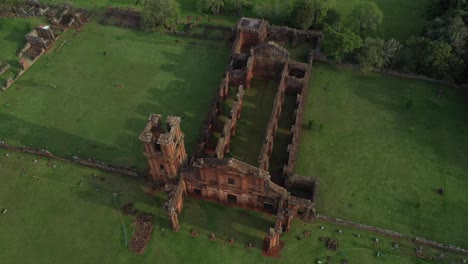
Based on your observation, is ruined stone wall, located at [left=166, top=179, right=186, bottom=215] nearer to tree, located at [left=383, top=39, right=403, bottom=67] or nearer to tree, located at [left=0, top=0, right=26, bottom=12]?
tree, located at [left=383, top=39, right=403, bottom=67]

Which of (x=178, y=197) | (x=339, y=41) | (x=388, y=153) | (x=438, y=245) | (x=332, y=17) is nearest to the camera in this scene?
(x=438, y=245)

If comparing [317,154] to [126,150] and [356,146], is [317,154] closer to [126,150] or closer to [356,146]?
[356,146]

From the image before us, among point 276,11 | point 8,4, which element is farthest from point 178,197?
point 8,4

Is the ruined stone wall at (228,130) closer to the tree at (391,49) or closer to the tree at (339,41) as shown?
the tree at (339,41)

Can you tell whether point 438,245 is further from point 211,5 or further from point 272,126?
point 211,5

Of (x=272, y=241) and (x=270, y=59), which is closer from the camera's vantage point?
(x=272, y=241)

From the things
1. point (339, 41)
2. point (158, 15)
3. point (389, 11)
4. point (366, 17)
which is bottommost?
point (158, 15)
